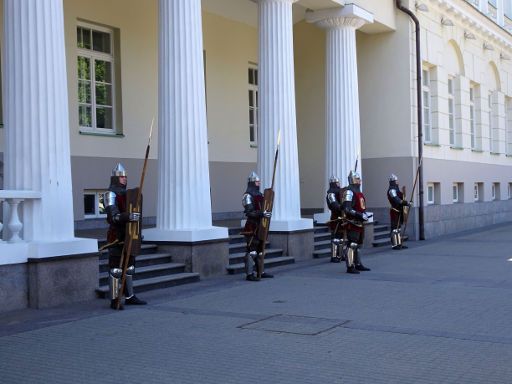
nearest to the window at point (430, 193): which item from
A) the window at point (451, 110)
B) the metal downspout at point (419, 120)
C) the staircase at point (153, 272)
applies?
the metal downspout at point (419, 120)

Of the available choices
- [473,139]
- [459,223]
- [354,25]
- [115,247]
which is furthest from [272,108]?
[473,139]

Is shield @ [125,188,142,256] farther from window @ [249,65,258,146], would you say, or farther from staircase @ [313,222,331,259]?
window @ [249,65,258,146]

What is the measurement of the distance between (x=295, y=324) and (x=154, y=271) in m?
3.64

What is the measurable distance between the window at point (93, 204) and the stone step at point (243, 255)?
3.31m

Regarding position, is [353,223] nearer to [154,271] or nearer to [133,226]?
[154,271]

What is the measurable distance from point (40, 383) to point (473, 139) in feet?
73.0

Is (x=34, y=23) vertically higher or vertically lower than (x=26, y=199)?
higher

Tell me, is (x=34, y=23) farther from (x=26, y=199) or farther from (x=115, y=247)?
(x=115, y=247)

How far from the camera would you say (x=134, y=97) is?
1549 cm

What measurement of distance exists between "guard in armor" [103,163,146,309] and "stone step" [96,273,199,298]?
21.1 inches

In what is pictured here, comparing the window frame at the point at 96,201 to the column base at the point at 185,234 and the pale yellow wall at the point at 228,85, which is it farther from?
the pale yellow wall at the point at 228,85

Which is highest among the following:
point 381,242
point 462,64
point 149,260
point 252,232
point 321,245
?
point 462,64

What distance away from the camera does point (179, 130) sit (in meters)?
11.6

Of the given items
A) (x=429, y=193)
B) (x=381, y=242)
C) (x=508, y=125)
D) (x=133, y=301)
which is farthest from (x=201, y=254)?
(x=508, y=125)
